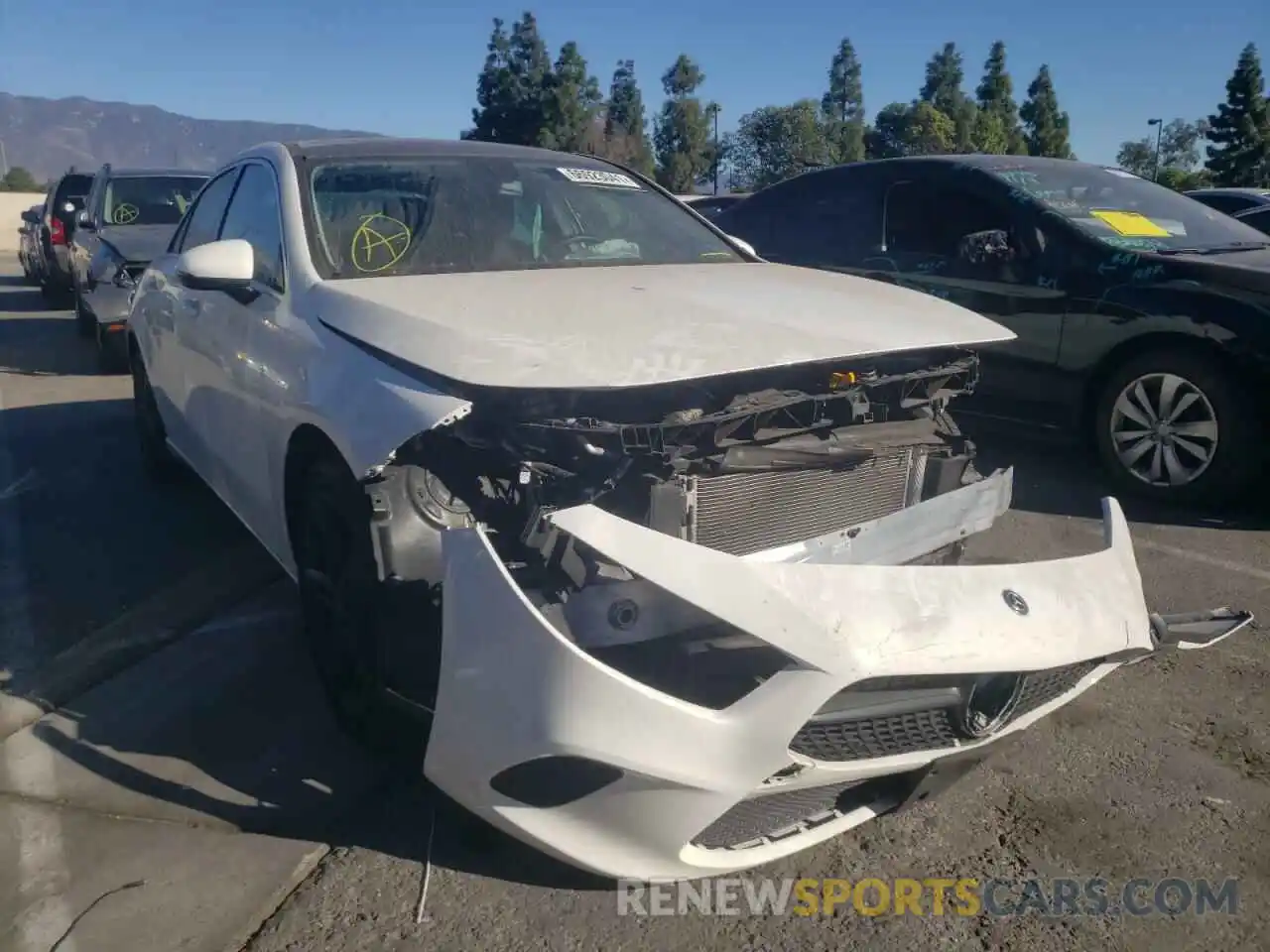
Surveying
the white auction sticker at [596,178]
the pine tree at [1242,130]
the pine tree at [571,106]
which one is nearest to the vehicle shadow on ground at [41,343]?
the white auction sticker at [596,178]

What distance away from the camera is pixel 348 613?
283 centimetres

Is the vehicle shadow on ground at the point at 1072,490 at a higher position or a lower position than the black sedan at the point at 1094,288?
lower

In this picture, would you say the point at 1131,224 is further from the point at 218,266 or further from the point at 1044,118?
the point at 1044,118

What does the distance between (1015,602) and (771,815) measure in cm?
69

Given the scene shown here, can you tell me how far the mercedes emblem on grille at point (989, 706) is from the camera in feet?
7.63

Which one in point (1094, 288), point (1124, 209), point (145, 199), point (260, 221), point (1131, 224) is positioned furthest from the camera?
point (145, 199)

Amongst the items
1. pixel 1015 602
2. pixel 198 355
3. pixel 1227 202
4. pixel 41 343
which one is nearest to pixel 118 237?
pixel 41 343

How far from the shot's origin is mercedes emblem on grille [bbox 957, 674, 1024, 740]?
91.6 inches

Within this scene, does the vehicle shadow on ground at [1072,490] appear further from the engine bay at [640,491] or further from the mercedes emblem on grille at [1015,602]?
the mercedes emblem on grille at [1015,602]

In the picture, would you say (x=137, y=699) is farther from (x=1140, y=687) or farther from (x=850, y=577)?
(x=1140, y=687)

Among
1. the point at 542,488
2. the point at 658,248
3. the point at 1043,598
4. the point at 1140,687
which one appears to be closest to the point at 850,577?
the point at 1043,598

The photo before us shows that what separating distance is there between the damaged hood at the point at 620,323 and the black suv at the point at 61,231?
39.6ft

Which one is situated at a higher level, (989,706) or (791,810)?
(989,706)

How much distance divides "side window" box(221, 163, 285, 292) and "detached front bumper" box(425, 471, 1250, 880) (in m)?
1.71
